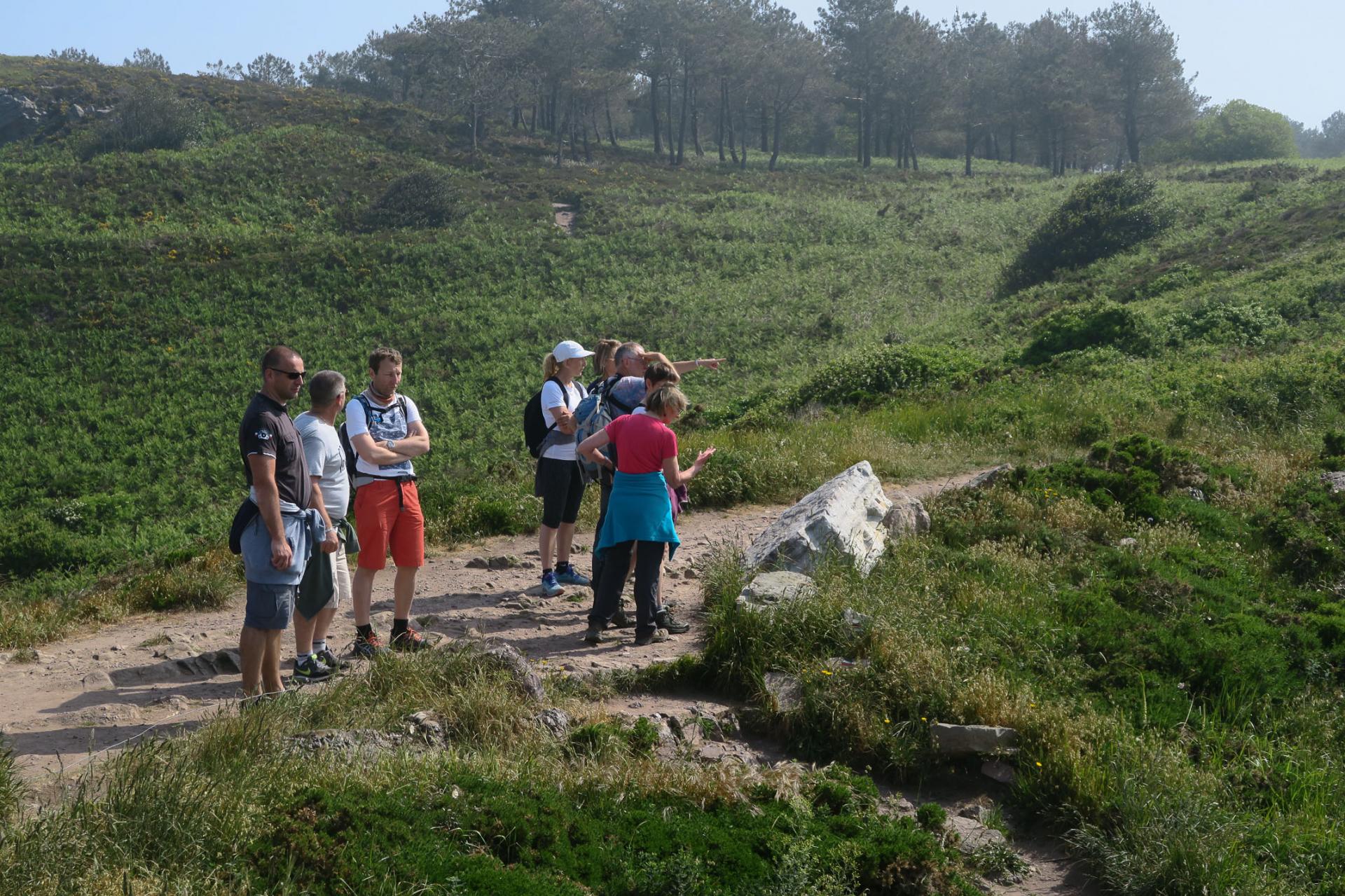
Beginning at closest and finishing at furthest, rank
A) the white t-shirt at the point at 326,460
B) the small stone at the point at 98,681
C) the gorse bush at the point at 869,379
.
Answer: the white t-shirt at the point at 326,460, the small stone at the point at 98,681, the gorse bush at the point at 869,379

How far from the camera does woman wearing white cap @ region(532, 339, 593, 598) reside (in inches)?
277

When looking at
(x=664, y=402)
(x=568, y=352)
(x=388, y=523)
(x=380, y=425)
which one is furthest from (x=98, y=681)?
(x=664, y=402)

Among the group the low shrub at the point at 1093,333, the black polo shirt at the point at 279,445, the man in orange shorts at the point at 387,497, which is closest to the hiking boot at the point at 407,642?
the man in orange shorts at the point at 387,497

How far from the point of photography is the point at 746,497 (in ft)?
34.7

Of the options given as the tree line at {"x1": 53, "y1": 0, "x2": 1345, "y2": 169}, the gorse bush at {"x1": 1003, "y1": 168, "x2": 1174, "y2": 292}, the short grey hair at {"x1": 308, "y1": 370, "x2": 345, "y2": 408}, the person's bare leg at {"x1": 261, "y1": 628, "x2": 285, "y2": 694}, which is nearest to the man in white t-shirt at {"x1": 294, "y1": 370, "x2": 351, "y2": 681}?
the short grey hair at {"x1": 308, "y1": 370, "x2": 345, "y2": 408}

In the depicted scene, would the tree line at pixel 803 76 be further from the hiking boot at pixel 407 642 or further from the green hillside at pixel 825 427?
the hiking boot at pixel 407 642

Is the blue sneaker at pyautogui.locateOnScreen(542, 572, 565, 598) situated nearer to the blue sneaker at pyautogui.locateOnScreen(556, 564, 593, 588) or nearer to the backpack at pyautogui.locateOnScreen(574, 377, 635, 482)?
the blue sneaker at pyautogui.locateOnScreen(556, 564, 593, 588)

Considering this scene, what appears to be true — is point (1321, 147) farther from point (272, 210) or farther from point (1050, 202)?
point (272, 210)

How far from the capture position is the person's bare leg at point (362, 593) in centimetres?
607

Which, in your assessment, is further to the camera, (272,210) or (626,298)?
(272,210)

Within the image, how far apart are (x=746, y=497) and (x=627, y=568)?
4.19 meters

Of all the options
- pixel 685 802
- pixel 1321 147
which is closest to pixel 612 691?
pixel 685 802

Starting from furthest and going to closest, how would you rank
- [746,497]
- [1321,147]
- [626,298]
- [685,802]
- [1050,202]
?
[1321,147] → [1050,202] → [626,298] → [746,497] → [685,802]

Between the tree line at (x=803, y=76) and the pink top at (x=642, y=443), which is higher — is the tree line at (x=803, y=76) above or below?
above
